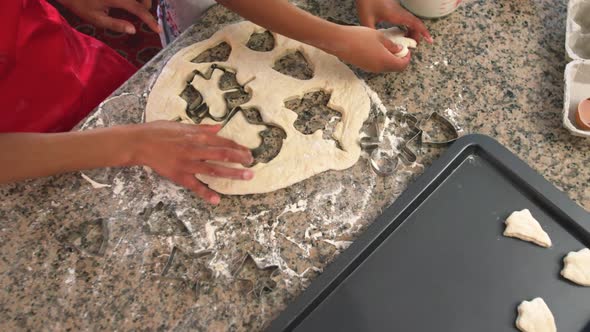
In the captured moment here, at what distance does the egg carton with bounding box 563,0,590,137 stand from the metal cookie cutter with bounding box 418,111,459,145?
18 cm

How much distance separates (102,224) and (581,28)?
926 millimetres

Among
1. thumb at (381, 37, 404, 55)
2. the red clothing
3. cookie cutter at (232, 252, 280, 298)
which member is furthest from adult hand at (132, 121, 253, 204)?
thumb at (381, 37, 404, 55)

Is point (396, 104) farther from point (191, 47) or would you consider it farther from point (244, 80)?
point (191, 47)

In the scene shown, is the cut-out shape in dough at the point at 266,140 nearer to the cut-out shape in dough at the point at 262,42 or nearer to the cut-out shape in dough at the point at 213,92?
the cut-out shape in dough at the point at 213,92

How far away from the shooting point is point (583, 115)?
0.80m

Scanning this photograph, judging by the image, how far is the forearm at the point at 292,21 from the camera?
862mm

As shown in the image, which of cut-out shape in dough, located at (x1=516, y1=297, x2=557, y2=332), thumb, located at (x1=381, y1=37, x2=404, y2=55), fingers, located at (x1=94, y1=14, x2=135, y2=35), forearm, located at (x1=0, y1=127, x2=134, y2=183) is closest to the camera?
cut-out shape in dough, located at (x1=516, y1=297, x2=557, y2=332)

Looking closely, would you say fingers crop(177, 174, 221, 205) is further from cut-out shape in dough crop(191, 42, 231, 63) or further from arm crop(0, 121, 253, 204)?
cut-out shape in dough crop(191, 42, 231, 63)

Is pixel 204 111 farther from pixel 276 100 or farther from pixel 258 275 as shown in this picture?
pixel 258 275

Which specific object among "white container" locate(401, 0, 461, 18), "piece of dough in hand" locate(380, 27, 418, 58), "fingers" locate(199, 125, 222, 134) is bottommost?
"fingers" locate(199, 125, 222, 134)

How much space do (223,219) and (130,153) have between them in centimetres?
19

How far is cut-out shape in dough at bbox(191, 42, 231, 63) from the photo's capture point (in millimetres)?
950

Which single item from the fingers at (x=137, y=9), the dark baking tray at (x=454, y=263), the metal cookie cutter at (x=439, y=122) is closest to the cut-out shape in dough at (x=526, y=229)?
the dark baking tray at (x=454, y=263)

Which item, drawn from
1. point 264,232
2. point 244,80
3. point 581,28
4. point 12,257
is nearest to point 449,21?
point 581,28
